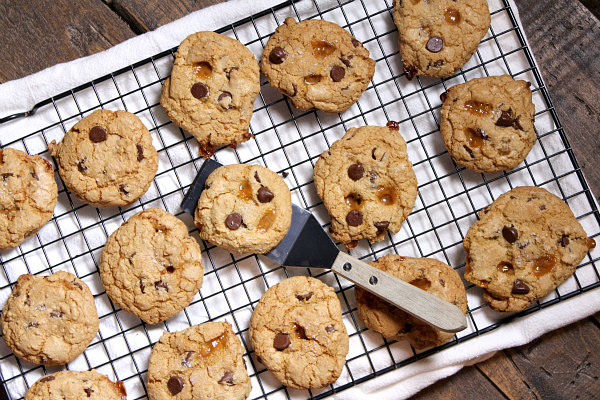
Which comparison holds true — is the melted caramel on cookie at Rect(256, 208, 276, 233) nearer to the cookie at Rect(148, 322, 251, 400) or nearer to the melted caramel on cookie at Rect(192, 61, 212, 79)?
the cookie at Rect(148, 322, 251, 400)

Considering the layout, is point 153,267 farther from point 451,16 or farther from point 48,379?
point 451,16

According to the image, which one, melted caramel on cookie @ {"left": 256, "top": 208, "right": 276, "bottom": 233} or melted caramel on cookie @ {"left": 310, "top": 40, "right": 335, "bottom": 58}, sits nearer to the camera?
melted caramel on cookie @ {"left": 256, "top": 208, "right": 276, "bottom": 233}

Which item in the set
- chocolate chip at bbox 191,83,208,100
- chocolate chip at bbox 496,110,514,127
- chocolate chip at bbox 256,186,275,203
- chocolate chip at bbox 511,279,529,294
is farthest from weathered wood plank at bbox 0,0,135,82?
chocolate chip at bbox 511,279,529,294

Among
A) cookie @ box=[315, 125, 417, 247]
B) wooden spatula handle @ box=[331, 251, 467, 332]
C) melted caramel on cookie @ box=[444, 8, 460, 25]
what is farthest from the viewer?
melted caramel on cookie @ box=[444, 8, 460, 25]

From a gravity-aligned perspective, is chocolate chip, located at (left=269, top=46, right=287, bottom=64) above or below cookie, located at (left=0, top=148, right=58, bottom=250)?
above

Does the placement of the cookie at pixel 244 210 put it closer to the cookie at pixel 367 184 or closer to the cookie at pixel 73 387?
the cookie at pixel 367 184

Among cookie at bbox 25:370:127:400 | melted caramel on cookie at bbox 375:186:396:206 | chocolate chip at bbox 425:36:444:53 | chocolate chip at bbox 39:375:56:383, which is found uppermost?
chocolate chip at bbox 425:36:444:53
